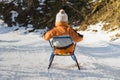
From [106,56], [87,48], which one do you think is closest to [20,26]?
[87,48]

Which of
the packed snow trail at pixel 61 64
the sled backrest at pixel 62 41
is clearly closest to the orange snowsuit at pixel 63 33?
the sled backrest at pixel 62 41

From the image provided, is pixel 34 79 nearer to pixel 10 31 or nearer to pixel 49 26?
pixel 49 26

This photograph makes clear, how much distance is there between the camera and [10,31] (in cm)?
2027

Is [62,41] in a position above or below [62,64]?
above

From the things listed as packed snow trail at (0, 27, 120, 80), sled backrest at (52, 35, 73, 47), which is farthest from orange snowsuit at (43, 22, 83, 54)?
packed snow trail at (0, 27, 120, 80)

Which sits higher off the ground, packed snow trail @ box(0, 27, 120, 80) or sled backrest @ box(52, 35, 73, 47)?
sled backrest @ box(52, 35, 73, 47)

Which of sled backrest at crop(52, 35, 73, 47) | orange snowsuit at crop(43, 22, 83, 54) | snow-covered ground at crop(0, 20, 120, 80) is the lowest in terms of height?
snow-covered ground at crop(0, 20, 120, 80)

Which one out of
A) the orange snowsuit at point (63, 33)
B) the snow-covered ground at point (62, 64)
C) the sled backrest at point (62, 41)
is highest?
the orange snowsuit at point (63, 33)

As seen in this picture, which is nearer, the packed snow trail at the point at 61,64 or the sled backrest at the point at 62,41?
the packed snow trail at the point at 61,64

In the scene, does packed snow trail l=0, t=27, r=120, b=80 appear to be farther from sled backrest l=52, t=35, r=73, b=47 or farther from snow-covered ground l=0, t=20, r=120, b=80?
sled backrest l=52, t=35, r=73, b=47

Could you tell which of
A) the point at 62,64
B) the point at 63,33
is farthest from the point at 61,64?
the point at 63,33

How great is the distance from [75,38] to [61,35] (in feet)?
1.06

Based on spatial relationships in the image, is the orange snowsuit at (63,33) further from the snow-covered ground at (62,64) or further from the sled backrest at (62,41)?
the snow-covered ground at (62,64)

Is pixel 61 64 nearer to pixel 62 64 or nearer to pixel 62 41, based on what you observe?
pixel 62 64
